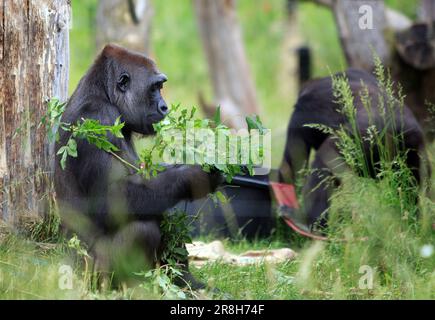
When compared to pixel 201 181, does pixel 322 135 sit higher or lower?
higher

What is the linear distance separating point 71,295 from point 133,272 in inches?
20.8

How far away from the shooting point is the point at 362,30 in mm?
7301

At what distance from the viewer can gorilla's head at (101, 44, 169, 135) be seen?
4.09m

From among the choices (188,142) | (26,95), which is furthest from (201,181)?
(26,95)

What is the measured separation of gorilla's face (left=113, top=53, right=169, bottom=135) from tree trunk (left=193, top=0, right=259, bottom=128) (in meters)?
6.90

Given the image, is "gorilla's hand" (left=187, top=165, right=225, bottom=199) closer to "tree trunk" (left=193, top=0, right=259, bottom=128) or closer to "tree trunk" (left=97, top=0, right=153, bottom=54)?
"tree trunk" (left=97, top=0, right=153, bottom=54)

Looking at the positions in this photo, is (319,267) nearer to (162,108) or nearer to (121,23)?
(162,108)

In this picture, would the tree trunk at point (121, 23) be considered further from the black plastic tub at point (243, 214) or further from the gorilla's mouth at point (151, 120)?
the gorilla's mouth at point (151, 120)

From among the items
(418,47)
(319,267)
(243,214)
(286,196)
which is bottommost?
(319,267)

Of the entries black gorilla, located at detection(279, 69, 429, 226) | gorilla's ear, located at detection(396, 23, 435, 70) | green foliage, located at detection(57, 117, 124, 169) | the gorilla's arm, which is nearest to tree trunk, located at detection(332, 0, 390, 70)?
gorilla's ear, located at detection(396, 23, 435, 70)

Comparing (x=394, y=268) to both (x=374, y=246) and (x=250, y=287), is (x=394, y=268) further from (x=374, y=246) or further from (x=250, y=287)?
(x=250, y=287)

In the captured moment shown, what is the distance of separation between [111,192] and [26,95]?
0.90m
